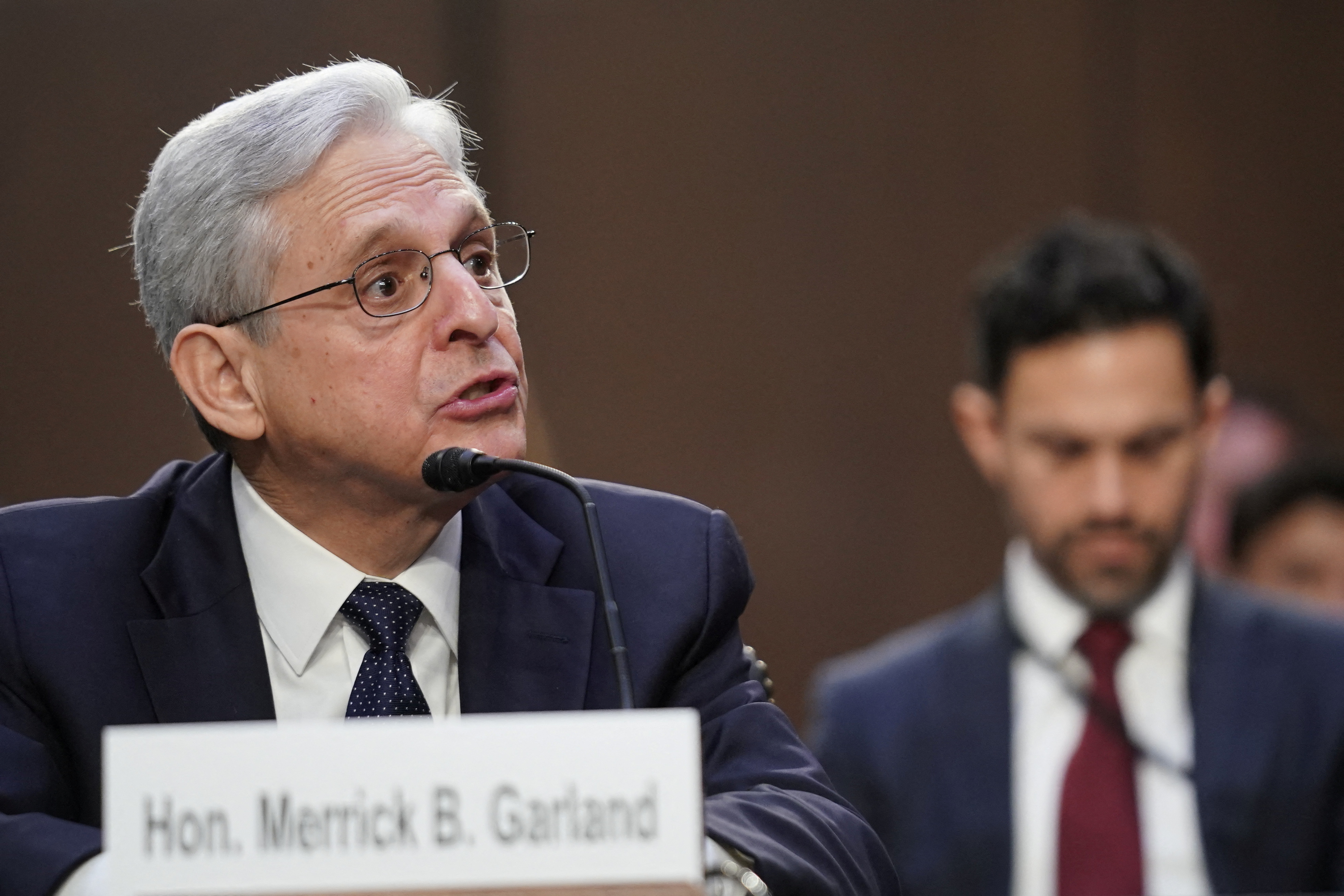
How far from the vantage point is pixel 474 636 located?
165 centimetres

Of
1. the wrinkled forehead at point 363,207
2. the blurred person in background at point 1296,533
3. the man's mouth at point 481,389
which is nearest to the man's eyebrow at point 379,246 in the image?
the wrinkled forehead at point 363,207

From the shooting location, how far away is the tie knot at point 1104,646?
209 cm

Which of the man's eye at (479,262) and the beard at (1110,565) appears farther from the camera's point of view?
the beard at (1110,565)

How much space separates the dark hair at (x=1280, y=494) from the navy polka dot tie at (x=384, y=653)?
5.56 ft

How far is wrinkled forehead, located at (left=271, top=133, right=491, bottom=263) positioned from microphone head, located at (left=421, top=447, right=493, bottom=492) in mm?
317

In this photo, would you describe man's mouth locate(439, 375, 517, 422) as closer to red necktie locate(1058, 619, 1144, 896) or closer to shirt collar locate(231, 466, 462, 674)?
shirt collar locate(231, 466, 462, 674)

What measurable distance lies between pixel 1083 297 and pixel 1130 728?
0.69 m

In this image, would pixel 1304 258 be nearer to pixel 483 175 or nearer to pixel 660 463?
pixel 660 463

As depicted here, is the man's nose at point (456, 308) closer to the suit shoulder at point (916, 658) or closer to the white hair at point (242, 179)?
the white hair at point (242, 179)

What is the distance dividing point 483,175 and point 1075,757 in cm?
173

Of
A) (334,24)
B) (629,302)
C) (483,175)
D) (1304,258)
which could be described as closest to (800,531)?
(629,302)

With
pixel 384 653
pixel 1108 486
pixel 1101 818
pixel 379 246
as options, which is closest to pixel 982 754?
pixel 1101 818

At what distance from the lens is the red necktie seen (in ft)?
6.46

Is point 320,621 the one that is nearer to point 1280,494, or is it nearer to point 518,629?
point 518,629
